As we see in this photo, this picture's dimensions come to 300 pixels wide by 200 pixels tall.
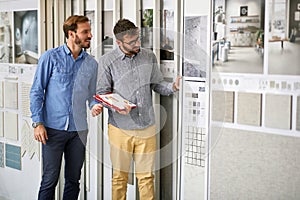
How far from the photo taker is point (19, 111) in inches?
160

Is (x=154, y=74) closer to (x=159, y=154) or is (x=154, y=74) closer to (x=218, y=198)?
(x=159, y=154)

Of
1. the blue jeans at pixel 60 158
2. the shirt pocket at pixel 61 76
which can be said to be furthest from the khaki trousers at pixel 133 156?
the shirt pocket at pixel 61 76

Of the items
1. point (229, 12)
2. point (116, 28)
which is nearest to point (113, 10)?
point (116, 28)

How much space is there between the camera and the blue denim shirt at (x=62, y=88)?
302 centimetres

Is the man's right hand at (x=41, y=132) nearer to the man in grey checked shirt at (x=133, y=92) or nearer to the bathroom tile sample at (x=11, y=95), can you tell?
the man in grey checked shirt at (x=133, y=92)

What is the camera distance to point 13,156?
13.8ft

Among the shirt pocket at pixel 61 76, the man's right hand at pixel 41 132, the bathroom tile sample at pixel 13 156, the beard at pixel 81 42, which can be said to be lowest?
the bathroom tile sample at pixel 13 156

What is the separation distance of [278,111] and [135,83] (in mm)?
893

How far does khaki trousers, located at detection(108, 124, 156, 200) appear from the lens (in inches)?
116

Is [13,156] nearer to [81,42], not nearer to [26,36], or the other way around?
[26,36]

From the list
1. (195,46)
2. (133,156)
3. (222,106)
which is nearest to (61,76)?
(133,156)

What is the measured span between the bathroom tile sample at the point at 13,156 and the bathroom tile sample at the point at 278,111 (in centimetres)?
243

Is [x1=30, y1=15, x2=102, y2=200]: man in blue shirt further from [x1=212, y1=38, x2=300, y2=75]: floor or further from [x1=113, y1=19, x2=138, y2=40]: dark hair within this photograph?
[x1=212, y1=38, x2=300, y2=75]: floor

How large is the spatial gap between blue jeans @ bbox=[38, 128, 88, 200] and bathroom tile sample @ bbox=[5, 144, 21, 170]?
107cm
